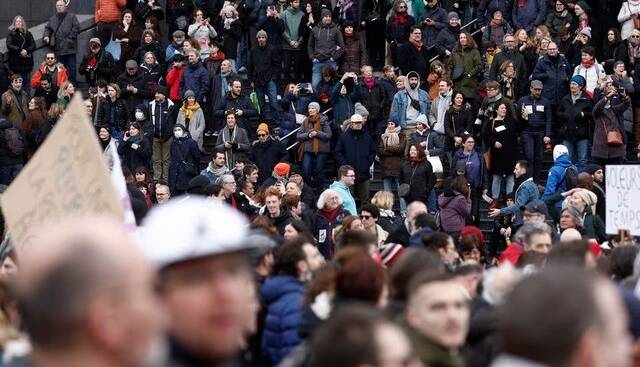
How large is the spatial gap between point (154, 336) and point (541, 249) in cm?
761

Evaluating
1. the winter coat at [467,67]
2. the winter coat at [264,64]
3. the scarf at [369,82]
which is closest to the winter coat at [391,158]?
the scarf at [369,82]

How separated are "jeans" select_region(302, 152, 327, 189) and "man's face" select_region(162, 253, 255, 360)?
20061mm

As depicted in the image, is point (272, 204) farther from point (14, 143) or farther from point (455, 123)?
point (14, 143)

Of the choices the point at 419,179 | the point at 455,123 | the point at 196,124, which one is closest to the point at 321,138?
the point at 455,123

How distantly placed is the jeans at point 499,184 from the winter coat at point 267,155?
3119 millimetres

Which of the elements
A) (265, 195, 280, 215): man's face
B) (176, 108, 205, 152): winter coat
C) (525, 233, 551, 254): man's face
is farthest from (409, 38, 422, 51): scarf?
(525, 233, 551, 254): man's face

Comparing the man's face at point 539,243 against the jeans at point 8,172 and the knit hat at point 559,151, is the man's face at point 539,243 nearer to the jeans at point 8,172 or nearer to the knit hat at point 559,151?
the knit hat at point 559,151

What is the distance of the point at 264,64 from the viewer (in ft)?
86.9

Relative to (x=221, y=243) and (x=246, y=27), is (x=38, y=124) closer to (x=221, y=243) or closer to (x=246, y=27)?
(x=246, y=27)

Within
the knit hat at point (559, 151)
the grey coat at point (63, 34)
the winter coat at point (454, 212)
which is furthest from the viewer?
the grey coat at point (63, 34)

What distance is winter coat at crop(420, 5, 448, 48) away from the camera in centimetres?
2650

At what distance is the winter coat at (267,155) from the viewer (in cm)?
2358

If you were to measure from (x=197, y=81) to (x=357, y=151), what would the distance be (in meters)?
3.74

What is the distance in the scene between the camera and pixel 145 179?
2244 centimetres
